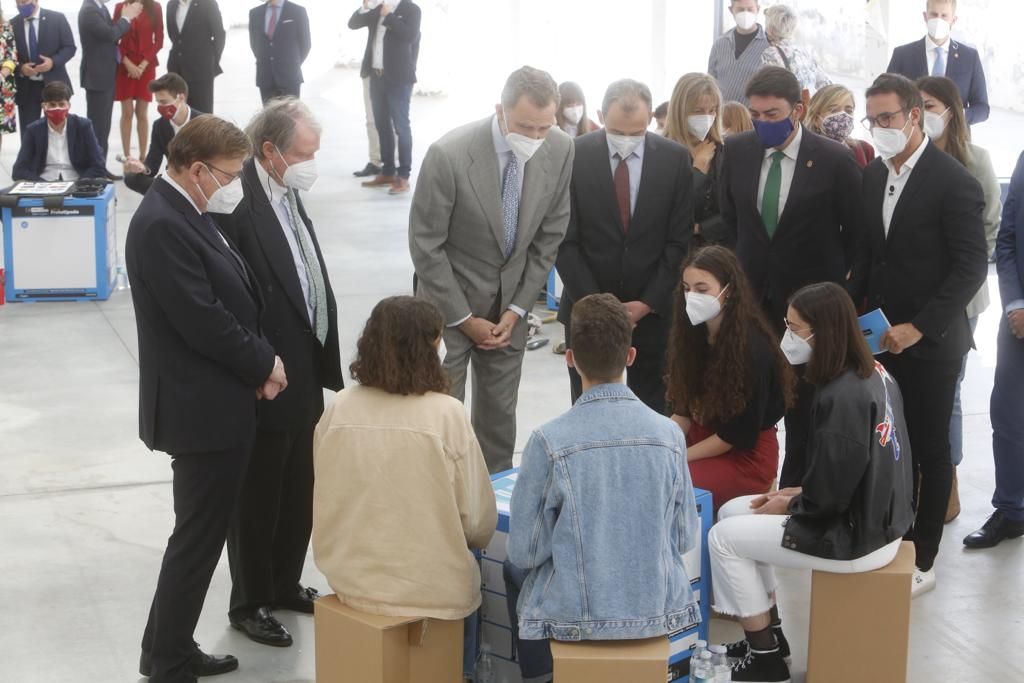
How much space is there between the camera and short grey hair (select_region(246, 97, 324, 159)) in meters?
4.06

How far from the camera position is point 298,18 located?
12641 mm

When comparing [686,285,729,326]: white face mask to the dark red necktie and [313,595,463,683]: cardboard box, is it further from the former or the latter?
[313,595,463,683]: cardboard box

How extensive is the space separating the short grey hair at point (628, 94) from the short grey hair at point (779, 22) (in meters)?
4.30

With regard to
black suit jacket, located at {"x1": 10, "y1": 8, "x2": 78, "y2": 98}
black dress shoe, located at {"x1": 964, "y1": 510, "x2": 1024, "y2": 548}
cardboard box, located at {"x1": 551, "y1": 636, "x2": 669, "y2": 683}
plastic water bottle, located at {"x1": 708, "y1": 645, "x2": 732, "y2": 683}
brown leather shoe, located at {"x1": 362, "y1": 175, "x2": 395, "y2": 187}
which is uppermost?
black suit jacket, located at {"x1": 10, "y1": 8, "x2": 78, "y2": 98}

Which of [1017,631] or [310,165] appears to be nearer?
[310,165]

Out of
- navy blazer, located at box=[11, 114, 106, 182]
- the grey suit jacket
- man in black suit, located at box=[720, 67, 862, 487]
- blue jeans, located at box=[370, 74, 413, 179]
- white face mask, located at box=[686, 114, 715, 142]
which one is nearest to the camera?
the grey suit jacket

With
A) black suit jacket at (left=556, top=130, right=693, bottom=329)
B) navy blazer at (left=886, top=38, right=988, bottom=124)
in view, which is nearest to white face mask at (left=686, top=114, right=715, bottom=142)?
black suit jacket at (left=556, top=130, right=693, bottom=329)

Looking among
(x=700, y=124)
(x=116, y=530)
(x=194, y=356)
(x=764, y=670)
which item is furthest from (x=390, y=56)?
(x=764, y=670)

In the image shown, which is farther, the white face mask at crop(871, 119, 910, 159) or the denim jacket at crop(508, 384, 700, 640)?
the white face mask at crop(871, 119, 910, 159)

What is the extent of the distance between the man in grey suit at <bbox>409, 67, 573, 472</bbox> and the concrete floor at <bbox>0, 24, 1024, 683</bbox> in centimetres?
99

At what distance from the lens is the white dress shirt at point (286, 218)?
13.5ft

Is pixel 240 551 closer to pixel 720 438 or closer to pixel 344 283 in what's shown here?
pixel 720 438

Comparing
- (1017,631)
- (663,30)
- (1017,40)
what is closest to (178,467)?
(1017,631)

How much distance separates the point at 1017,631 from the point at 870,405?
49.0 inches
